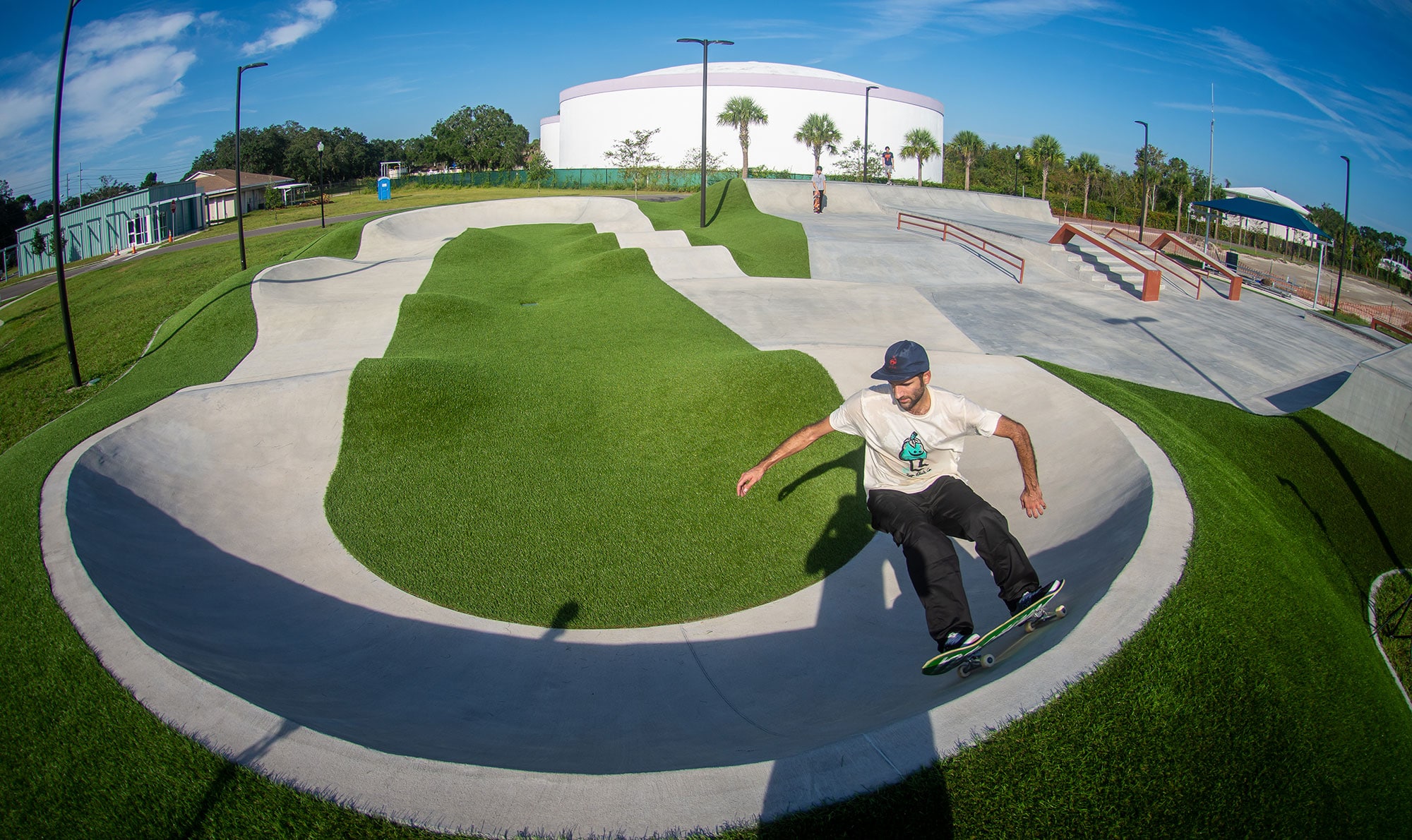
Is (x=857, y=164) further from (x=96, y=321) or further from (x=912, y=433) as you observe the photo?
(x=912, y=433)

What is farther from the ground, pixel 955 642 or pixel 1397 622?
pixel 955 642

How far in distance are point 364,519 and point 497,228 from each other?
85.5ft

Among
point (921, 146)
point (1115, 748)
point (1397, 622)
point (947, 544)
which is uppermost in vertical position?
point (921, 146)

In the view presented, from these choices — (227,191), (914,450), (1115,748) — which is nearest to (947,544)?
(914,450)

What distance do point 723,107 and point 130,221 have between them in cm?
6033

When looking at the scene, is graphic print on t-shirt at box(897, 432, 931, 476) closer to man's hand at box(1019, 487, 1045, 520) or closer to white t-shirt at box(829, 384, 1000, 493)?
white t-shirt at box(829, 384, 1000, 493)

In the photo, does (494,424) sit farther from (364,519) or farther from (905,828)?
(905,828)

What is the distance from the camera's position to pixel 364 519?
28.3ft

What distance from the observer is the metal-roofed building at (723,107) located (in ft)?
283

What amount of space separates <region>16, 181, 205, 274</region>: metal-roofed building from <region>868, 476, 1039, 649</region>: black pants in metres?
53.5

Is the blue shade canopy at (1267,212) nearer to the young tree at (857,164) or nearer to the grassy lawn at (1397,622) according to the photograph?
the grassy lawn at (1397,622)

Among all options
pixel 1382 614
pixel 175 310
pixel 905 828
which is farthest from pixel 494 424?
pixel 175 310

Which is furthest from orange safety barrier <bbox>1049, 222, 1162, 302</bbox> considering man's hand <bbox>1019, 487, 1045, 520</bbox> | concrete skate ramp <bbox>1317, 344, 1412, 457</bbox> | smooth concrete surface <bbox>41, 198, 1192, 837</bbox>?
man's hand <bbox>1019, 487, 1045, 520</bbox>

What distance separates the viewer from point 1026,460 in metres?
4.62
